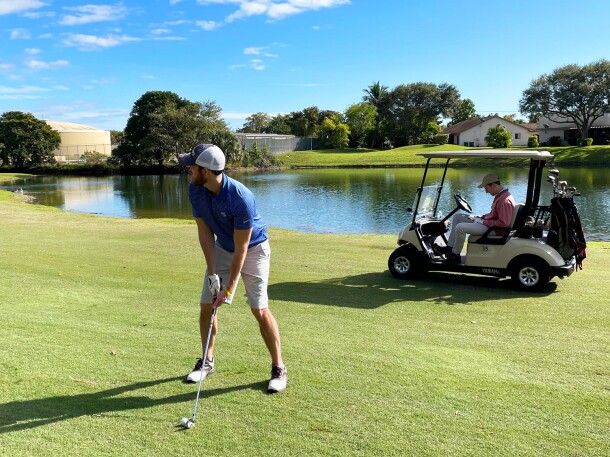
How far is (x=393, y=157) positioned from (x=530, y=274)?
6590 cm

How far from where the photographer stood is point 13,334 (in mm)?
5438

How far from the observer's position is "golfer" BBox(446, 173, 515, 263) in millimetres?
7984

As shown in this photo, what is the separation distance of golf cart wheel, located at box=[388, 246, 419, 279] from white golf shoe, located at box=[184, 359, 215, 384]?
15.4ft

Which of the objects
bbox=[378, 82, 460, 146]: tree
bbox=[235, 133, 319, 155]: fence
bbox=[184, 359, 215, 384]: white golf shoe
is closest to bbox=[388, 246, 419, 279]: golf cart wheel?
bbox=[184, 359, 215, 384]: white golf shoe

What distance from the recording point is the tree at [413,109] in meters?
91.2

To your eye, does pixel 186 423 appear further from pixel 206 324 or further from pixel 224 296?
pixel 206 324

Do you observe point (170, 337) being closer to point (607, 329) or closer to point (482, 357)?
point (482, 357)

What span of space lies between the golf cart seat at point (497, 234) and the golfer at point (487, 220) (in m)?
0.05

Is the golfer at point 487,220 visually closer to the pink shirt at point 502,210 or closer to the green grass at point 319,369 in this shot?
the pink shirt at point 502,210

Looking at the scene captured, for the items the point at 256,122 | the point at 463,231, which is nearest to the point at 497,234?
the point at 463,231

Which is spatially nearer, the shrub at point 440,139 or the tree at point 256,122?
the shrub at point 440,139

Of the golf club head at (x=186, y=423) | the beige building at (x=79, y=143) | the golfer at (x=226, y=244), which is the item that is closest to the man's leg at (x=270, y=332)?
the golfer at (x=226, y=244)

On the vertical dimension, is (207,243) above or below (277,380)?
above

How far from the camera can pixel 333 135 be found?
303 ft
